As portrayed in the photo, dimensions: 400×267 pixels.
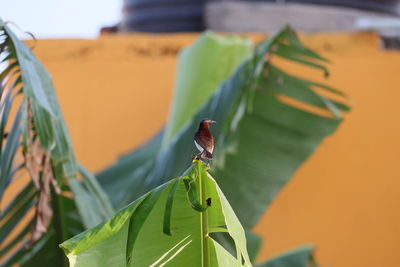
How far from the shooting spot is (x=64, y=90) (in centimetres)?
358

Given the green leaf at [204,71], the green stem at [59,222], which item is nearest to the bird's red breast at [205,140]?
the green stem at [59,222]

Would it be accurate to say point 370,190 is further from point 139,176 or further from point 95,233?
point 95,233

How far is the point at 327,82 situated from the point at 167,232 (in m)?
2.48

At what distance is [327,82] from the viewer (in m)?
3.52

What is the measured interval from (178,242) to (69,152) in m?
0.45

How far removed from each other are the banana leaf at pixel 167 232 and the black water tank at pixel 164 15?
278cm

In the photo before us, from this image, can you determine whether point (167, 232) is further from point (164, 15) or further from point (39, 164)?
point (164, 15)

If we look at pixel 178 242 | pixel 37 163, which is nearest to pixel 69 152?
pixel 37 163

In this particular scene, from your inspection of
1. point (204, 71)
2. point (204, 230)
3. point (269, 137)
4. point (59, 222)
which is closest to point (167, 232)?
point (204, 230)

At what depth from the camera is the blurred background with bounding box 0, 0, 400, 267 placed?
3.36 m

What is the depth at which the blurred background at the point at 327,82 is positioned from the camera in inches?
132

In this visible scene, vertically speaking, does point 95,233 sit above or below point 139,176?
above

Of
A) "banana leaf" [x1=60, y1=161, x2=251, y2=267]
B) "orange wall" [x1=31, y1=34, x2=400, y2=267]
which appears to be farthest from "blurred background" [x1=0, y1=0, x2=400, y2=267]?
"banana leaf" [x1=60, y1=161, x2=251, y2=267]

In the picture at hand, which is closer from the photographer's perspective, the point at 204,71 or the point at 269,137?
the point at 269,137
